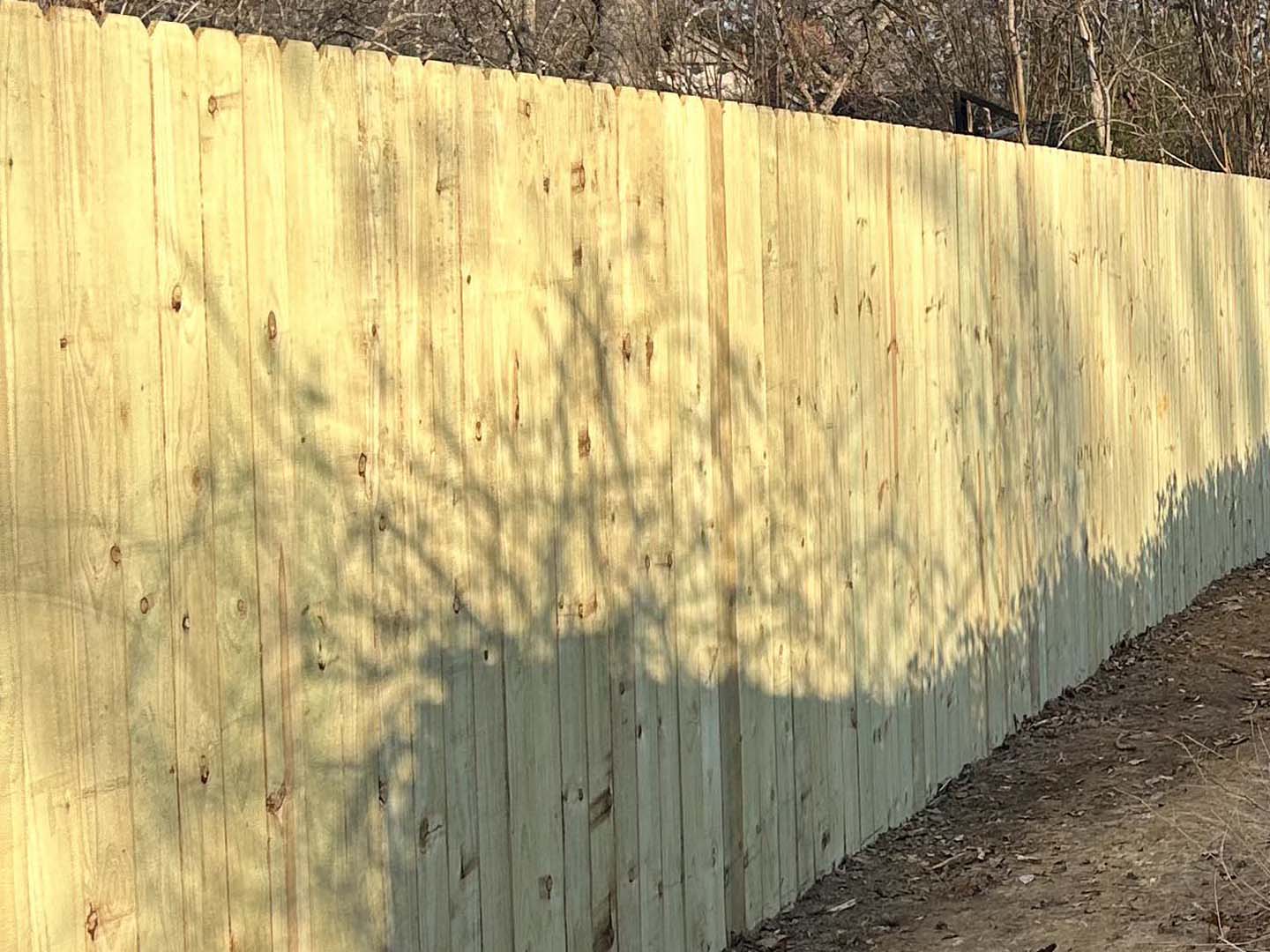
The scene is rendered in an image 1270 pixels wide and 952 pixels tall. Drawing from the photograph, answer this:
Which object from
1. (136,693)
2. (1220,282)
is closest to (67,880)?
(136,693)

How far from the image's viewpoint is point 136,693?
9.59ft

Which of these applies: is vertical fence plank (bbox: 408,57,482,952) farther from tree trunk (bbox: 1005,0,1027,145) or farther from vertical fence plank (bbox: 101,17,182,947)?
tree trunk (bbox: 1005,0,1027,145)

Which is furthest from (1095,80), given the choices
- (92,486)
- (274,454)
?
(92,486)

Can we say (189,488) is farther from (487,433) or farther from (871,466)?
(871,466)

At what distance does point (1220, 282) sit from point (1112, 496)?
2466mm

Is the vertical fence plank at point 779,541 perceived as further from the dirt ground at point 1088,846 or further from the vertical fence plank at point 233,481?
the vertical fence plank at point 233,481

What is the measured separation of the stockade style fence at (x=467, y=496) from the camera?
2824 mm

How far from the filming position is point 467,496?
148 inches

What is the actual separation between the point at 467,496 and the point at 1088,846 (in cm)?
282

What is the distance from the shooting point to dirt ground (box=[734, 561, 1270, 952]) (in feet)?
16.1

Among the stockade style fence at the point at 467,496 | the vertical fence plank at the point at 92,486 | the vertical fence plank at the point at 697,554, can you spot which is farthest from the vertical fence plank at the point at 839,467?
the vertical fence plank at the point at 92,486

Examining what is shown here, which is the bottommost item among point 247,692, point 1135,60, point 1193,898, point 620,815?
point 1193,898

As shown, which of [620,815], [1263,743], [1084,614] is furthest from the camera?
[1084,614]

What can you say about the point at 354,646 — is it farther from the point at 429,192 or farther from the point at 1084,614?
the point at 1084,614
